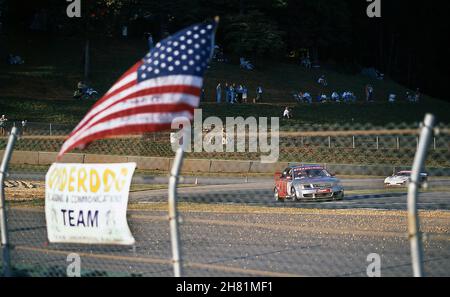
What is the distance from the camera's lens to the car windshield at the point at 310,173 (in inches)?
1027

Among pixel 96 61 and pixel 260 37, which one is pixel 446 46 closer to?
pixel 260 37

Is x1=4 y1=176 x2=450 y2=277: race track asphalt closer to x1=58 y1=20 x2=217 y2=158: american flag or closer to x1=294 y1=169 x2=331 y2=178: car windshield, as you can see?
x1=58 y1=20 x2=217 y2=158: american flag

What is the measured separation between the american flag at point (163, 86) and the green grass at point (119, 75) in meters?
40.4

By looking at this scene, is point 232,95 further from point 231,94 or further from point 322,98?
point 322,98

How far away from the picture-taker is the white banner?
8302 millimetres

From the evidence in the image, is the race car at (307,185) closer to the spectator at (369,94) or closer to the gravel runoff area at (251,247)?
the gravel runoff area at (251,247)

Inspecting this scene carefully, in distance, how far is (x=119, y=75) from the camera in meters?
64.0

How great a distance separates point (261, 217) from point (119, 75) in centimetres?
4663

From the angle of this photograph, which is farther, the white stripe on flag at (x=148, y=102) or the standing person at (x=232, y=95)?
the standing person at (x=232, y=95)

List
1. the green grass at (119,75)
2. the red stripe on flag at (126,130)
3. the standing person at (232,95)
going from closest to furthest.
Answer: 1. the red stripe on flag at (126,130)
2. the green grass at (119,75)
3. the standing person at (232,95)

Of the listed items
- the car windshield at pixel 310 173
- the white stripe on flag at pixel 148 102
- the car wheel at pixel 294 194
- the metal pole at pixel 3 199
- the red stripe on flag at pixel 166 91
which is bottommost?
the car wheel at pixel 294 194

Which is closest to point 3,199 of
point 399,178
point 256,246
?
point 256,246

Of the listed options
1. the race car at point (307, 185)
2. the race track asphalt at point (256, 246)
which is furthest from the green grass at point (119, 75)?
the race track asphalt at point (256, 246)

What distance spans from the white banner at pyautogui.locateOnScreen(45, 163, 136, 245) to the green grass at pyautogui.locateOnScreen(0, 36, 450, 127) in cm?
4003
